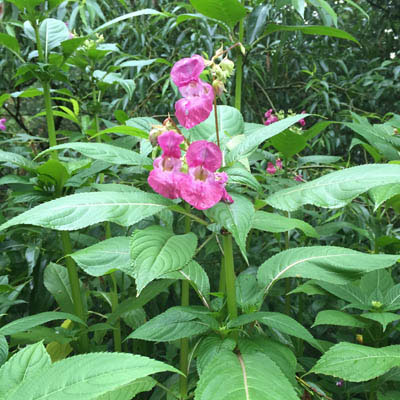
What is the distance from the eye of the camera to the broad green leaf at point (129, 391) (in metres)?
0.72

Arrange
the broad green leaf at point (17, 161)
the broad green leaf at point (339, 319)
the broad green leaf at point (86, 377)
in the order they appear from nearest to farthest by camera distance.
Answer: the broad green leaf at point (86, 377), the broad green leaf at point (339, 319), the broad green leaf at point (17, 161)

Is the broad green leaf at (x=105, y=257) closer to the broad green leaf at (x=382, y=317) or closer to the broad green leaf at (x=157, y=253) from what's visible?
the broad green leaf at (x=157, y=253)

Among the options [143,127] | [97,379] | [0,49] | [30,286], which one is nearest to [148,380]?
[97,379]

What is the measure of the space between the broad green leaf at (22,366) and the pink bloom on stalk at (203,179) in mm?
351

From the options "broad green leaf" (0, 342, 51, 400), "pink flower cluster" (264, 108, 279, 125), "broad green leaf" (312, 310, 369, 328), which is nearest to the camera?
"broad green leaf" (0, 342, 51, 400)

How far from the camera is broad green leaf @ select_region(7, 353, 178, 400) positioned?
0.44 metres

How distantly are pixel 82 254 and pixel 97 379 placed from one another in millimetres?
393

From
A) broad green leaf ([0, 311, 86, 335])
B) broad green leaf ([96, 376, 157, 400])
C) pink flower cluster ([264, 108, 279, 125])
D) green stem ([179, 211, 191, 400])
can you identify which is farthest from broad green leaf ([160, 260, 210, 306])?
pink flower cluster ([264, 108, 279, 125])

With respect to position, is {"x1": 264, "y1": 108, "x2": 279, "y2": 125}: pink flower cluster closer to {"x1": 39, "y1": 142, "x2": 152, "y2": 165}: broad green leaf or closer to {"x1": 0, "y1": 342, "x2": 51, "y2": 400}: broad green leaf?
{"x1": 39, "y1": 142, "x2": 152, "y2": 165}: broad green leaf

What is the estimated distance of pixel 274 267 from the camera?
937 mm

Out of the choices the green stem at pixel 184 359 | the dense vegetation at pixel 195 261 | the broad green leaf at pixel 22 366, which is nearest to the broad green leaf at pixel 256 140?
the dense vegetation at pixel 195 261

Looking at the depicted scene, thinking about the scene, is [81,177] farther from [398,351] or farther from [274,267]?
[398,351]

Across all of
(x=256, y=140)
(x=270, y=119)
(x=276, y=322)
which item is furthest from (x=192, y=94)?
(x=270, y=119)

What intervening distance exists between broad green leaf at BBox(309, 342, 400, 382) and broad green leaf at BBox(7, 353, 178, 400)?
1.47 feet
